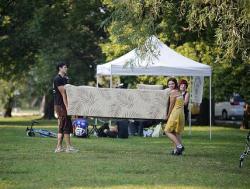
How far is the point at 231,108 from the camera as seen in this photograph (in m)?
42.5

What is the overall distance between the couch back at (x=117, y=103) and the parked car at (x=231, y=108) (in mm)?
A: 22177

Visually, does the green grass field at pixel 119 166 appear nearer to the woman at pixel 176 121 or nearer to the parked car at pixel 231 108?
the woman at pixel 176 121

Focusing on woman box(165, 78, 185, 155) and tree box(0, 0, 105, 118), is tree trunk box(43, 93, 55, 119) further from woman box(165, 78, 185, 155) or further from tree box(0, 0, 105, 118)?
woman box(165, 78, 185, 155)

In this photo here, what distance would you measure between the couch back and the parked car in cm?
2218

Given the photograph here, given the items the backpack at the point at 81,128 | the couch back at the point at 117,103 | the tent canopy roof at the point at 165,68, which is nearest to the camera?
the couch back at the point at 117,103

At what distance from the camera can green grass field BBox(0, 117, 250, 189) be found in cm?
1084

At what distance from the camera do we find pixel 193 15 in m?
13.7

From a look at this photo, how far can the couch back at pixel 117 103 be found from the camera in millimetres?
18297

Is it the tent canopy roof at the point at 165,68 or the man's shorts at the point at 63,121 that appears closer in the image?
the man's shorts at the point at 63,121

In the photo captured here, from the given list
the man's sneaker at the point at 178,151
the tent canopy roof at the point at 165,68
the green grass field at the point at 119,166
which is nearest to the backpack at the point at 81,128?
the green grass field at the point at 119,166

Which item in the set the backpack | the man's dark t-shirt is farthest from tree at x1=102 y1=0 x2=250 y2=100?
the backpack

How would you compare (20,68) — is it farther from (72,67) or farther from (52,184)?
(52,184)

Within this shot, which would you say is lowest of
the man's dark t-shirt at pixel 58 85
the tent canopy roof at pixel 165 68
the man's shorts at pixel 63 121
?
the man's shorts at pixel 63 121

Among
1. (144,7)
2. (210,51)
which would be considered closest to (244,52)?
(144,7)
